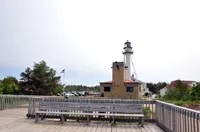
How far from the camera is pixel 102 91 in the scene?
29812 millimetres

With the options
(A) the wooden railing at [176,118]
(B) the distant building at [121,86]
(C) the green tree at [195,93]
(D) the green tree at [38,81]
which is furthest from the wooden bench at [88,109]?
(B) the distant building at [121,86]

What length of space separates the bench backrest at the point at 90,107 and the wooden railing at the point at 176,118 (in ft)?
2.49

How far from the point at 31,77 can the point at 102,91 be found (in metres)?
11.2

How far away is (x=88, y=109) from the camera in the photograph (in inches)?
276

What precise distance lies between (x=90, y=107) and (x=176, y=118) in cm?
324

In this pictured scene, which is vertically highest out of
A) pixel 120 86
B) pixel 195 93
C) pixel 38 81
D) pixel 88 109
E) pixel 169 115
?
pixel 38 81

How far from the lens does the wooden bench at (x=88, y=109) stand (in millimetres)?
6762

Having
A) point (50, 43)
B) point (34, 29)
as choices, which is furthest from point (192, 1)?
point (50, 43)

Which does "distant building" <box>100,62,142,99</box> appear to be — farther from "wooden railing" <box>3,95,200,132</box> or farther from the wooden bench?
the wooden bench

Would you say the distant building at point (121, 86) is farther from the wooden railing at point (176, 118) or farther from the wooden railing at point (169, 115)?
the wooden railing at point (176, 118)

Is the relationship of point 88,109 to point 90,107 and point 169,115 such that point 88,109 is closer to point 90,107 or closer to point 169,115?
point 90,107

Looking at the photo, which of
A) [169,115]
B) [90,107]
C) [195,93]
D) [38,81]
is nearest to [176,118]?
[169,115]

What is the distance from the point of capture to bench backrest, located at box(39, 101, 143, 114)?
6811 mm

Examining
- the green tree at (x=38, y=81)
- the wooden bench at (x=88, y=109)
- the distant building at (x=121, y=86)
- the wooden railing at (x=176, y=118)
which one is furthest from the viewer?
→ the distant building at (x=121, y=86)
